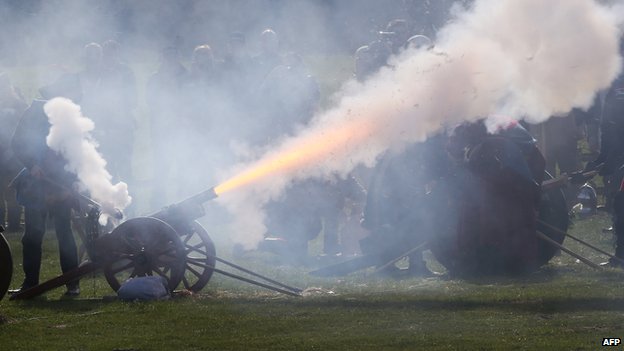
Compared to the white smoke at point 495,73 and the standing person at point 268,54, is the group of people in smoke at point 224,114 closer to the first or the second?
the standing person at point 268,54

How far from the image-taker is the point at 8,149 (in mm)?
18172

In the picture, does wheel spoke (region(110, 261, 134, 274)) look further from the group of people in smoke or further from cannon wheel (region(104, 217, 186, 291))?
the group of people in smoke

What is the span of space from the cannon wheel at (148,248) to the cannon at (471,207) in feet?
7.37

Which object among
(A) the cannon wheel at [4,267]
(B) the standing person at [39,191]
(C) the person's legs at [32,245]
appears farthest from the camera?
(C) the person's legs at [32,245]

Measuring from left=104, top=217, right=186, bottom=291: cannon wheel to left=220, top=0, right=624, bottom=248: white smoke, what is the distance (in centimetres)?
273

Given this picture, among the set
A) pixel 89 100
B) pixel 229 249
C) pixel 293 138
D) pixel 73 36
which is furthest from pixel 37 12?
pixel 293 138

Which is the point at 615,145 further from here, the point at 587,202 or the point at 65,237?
the point at 65,237

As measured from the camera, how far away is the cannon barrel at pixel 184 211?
12.4 m

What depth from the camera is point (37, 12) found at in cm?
2103

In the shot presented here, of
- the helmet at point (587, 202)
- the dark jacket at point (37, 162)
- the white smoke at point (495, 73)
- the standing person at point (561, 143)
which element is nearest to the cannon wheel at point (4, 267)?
the dark jacket at point (37, 162)

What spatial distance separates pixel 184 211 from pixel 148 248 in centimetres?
63

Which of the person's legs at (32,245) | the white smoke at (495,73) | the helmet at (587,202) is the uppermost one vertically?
the white smoke at (495,73)

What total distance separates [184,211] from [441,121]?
294cm

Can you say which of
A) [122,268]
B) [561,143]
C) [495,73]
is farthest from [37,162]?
[561,143]
